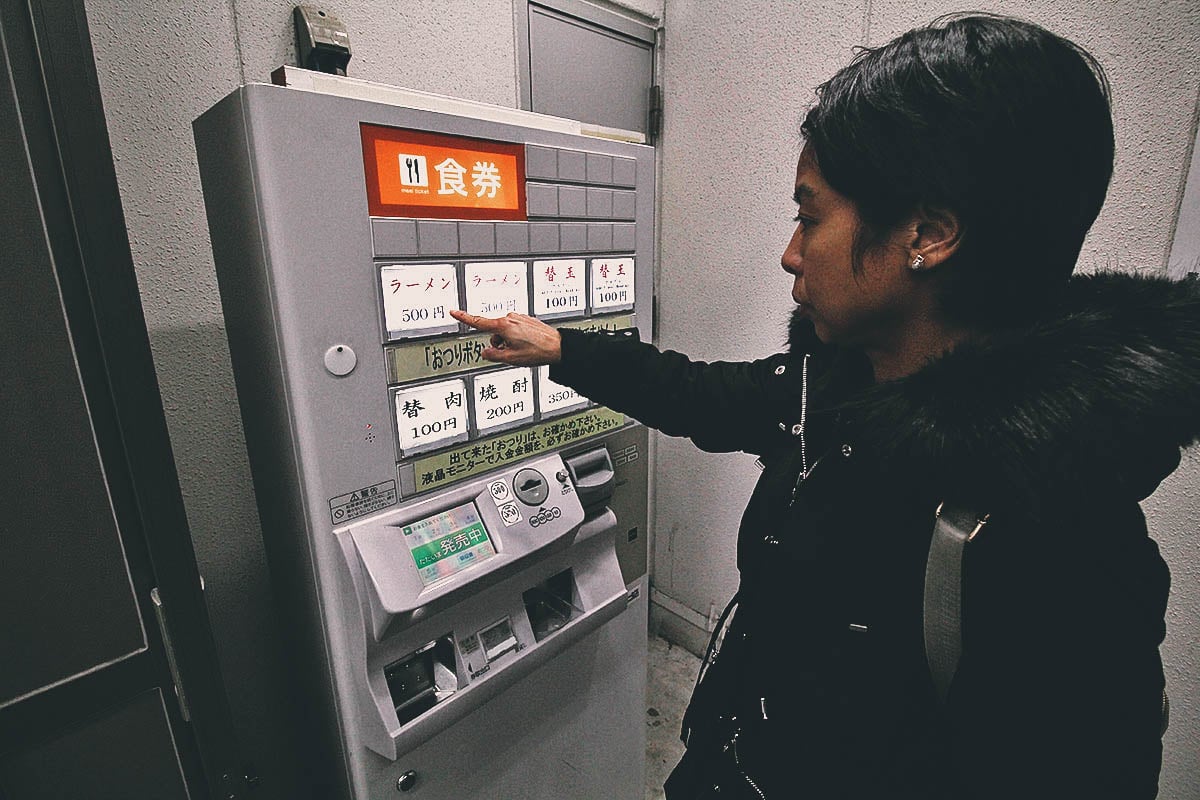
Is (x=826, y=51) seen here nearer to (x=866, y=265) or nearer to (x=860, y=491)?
(x=866, y=265)

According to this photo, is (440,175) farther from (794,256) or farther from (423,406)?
(794,256)

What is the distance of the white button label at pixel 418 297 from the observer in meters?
0.83

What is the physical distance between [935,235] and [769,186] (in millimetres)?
1243

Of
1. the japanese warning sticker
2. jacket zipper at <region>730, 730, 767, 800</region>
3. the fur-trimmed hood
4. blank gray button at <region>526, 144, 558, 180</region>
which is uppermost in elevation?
blank gray button at <region>526, 144, 558, 180</region>

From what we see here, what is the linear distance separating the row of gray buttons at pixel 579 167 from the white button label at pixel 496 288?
0.16 meters

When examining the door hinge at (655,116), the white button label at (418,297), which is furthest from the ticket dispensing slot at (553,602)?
the door hinge at (655,116)

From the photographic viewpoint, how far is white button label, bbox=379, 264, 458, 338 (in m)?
0.83

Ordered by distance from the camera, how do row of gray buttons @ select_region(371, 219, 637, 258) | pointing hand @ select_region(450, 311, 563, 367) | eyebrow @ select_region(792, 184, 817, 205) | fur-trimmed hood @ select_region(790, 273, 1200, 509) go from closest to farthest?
1. fur-trimmed hood @ select_region(790, 273, 1200, 509)
2. eyebrow @ select_region(792, 184, 817, 205)
3. row of gray buttons @ select_region(371, 219, 637, 258)
4. pointing hand @ select_region(450, 311, 563, 367)

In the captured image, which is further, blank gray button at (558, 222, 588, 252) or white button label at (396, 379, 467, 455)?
blank gray button at (558, 222, 588, 252)

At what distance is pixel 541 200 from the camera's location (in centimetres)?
98

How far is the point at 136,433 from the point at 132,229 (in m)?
0.63

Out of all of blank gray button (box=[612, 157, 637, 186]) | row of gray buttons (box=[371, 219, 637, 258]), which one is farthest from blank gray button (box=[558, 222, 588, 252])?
blank gray button (box=[612, 157, 637, 186])

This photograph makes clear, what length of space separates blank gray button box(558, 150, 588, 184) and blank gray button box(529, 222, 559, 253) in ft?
0.28

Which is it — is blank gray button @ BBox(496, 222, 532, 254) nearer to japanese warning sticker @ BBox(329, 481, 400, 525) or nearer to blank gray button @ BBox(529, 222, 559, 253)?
blank gray button @ BBox(529, 222, 559, 253)
